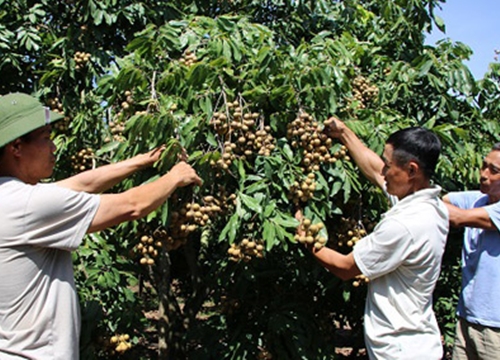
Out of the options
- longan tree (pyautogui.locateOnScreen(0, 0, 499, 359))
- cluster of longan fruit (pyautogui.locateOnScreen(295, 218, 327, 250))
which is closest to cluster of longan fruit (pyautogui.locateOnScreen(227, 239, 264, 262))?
longan tree (pyautogui.locateOnScreen(0, 0, 499, 359))

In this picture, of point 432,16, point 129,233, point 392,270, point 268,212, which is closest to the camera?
point 392,270

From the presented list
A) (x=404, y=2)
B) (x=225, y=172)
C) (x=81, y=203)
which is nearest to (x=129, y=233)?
(x=225, y=172)

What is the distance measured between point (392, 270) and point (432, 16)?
8.62 feet

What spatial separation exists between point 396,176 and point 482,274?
1.16 metres

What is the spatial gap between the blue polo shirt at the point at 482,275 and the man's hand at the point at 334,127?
96cm

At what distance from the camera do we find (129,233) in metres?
2.88

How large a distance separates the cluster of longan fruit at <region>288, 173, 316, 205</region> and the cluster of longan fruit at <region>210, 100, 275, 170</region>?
0.22 meters

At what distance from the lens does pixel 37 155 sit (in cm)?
210

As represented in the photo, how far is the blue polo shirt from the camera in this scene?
321cm

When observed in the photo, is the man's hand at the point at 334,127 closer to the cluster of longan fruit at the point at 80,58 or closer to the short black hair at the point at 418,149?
the short black hair at the point at 418,149

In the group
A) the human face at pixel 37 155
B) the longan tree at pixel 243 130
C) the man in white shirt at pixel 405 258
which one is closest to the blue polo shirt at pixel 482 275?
the longan tree at pixel 243 130

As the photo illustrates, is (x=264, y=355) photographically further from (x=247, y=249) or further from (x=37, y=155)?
(x=37, y=155)

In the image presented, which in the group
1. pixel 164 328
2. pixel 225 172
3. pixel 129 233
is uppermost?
pixel 225 172

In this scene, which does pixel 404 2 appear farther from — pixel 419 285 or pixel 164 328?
pixel 164 328
